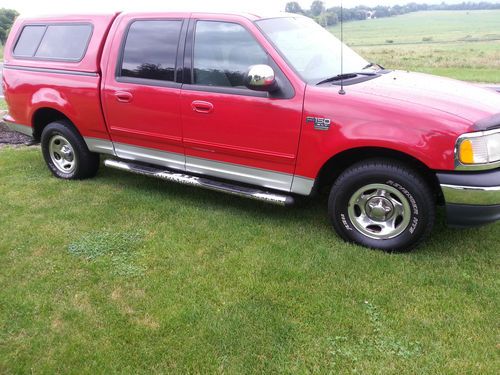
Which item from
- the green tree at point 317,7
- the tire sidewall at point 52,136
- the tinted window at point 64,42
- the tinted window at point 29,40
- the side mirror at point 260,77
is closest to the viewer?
the side mirror at point 260,77

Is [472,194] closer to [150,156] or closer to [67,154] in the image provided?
[150,156]

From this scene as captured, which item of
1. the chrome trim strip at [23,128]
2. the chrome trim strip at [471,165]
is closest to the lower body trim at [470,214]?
the chrome trim strip at [471,165]

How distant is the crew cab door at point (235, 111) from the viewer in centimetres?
387

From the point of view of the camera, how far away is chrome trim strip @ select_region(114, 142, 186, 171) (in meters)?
4.70

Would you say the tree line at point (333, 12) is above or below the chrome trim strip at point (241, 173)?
above

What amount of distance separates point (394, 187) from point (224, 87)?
168cm

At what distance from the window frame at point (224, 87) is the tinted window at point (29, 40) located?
2.27 m

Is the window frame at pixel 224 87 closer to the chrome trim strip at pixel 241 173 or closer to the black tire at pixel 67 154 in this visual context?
the chrome trim strip at pixel 241 173

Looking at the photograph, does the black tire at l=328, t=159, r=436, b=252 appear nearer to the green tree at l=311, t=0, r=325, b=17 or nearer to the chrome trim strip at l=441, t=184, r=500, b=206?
the chrome trim strip at l=441, t=184, r=500, b=206

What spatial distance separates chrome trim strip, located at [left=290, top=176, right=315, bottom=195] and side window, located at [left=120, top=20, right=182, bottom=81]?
1.53 metres

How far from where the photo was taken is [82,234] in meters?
4.27

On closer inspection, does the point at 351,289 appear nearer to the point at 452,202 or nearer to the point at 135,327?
the point at 452,202

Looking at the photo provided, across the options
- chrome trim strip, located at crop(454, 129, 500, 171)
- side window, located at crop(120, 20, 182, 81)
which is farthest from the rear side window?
chrome trim strip, located at crop(454, 129, 500, 171)

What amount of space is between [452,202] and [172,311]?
213 cm
